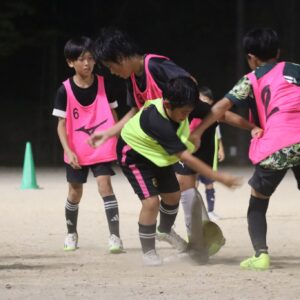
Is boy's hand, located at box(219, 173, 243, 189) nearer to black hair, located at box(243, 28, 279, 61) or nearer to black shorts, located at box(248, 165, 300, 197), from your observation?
black shorts, located at box(248, 165, 300, 197)

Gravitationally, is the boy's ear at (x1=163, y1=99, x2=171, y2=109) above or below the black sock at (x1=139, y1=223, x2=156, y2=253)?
above

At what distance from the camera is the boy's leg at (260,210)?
229 inches

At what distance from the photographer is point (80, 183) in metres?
7.12

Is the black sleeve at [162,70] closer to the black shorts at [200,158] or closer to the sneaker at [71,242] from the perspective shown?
the black shorts at [200,158]

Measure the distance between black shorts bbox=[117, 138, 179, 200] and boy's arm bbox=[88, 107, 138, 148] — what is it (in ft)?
0.63

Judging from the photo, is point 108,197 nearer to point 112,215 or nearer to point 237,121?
point 112,215

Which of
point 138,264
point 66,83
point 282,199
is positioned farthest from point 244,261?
point 282,199

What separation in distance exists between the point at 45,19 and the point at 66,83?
58.3 ft

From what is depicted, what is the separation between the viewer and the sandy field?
16.2 feet

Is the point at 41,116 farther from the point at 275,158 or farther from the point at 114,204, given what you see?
the point at 275,158

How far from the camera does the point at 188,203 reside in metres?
6.33

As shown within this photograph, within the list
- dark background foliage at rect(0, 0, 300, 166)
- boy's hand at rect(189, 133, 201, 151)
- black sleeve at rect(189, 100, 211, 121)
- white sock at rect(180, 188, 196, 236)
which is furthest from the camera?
dark background foliage at rect(0, 0, 300, 166)

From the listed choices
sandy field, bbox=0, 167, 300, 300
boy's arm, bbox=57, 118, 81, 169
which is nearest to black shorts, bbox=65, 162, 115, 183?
boy's arm, bbox=57, 118, 81, 169

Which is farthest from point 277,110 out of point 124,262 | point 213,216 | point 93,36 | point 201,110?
point 93,36
